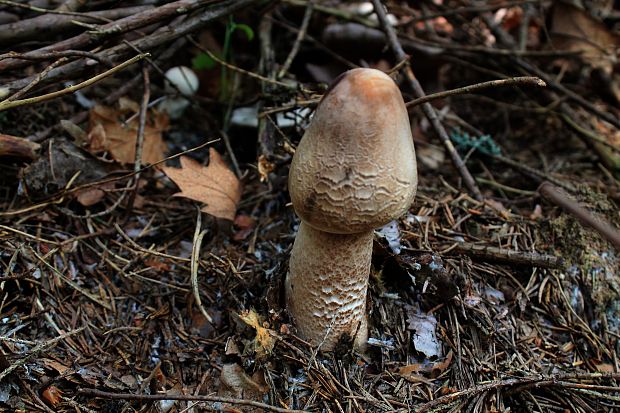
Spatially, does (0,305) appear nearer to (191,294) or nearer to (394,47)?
(191,294)

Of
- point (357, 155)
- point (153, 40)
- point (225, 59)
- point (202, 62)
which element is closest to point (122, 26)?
point (153, 40)

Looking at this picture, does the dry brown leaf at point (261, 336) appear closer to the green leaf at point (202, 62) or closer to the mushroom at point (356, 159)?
the mushroom at point (356, 159)

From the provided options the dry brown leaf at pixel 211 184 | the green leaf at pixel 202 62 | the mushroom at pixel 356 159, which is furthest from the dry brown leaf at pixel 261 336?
the green leaf at pixel 202 62

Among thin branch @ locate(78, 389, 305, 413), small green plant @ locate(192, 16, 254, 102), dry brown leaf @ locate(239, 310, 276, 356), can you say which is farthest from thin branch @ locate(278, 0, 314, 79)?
thin branch @ locate(78, 389, 305, 413)

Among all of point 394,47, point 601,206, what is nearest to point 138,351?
point 394,47

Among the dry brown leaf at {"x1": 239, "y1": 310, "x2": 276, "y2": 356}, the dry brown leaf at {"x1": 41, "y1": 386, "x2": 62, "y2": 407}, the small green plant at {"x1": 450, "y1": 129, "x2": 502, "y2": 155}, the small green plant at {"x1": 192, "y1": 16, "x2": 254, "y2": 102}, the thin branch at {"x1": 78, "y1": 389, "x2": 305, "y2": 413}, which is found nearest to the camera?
the thin branch at {"x1": 78, "y1": 389, "x2": 305, "y2": 413}

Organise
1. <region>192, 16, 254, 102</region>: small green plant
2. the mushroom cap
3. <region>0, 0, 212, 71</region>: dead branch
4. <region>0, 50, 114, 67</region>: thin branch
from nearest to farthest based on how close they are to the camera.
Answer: the mushroom cap
<region>0, 50, 114, 67</region>: thin branch
<region>0, 0, 212, 71</region>: dead branch
<region>192, 16, 254, 102</region>: small green plant

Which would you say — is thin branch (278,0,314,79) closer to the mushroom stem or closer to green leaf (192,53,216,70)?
green leaf (192,53,216,70)
